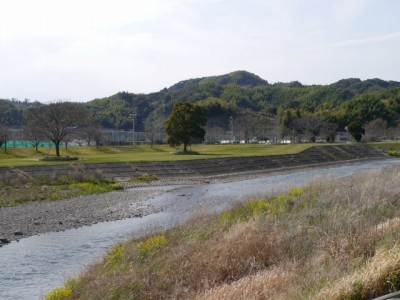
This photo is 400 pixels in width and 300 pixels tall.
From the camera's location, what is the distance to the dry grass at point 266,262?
7.70 m

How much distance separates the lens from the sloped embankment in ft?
126

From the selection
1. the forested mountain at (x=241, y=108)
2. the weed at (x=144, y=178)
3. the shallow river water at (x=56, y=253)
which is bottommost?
the weed at (x=144, y=178)

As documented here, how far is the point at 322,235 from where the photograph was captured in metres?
10.5

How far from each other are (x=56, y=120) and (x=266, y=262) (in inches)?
1946

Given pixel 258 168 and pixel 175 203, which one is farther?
pixel 258 168

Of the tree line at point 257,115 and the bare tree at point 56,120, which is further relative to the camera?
the tree line at point 257,115

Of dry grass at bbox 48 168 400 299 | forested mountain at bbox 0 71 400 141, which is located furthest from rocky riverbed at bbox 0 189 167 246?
forested mountain at bbox 0 71 400 141

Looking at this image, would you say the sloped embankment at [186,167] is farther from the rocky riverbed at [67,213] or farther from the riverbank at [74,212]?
the rocky riverbed at [67,213]

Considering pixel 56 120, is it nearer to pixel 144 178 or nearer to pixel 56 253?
pixel 144 178

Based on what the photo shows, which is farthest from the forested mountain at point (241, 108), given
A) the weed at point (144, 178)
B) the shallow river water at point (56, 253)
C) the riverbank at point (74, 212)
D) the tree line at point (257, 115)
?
the shallow river water at point (56, 253)

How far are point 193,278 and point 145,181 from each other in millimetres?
32013

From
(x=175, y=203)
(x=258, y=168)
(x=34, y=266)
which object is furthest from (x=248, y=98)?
(x=34, y=266)

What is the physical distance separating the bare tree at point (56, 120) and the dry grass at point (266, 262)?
44807mm

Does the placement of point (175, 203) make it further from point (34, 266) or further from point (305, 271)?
point (305, 271)
